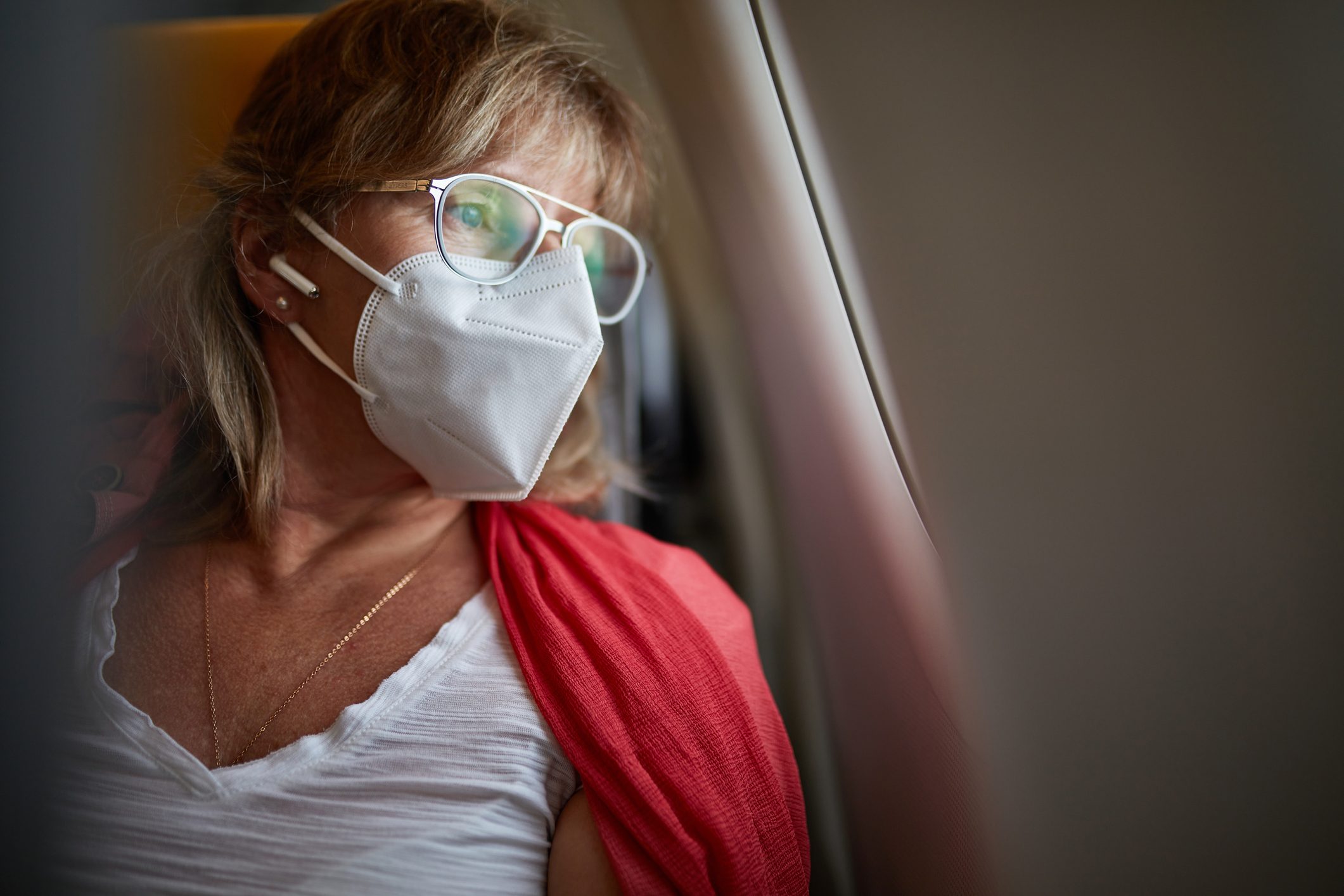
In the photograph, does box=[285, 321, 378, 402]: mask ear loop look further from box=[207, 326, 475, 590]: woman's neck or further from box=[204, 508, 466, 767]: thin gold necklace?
box=[204, 508, 466, 767]: thin gold necklace

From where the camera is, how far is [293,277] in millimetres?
1010

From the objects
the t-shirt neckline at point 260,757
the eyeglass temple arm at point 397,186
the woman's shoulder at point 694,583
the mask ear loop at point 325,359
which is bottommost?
the woman's shoulder at point 694,583

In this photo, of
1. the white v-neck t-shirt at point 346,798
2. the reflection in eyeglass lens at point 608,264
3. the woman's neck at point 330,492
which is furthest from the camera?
the reflection in eyeglass lens at point 608,264

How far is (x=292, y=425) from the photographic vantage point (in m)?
1.11

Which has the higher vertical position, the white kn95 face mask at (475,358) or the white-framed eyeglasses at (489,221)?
the white-framed eyeglasses at (489,221)

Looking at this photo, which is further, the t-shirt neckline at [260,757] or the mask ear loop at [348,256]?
the mask ear loop at [348,256]

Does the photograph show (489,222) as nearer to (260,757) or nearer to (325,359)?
(325,359)

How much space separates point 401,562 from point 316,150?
593mm

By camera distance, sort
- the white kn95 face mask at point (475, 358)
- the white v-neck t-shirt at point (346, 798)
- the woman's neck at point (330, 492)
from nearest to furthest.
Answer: the white v-neck t-shirt at point (346, 798) → the white kn95 face mask at point (475, 358) → the woman's neck at point (330, 492)

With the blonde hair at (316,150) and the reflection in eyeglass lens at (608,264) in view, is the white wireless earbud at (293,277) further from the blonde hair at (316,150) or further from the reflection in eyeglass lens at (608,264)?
the reflection in eyeglass lens at (608,264)

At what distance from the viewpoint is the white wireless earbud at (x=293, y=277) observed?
1003 mm

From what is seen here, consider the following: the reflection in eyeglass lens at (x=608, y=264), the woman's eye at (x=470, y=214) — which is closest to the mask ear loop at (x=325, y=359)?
the woman's eye at (x=470, y=214)

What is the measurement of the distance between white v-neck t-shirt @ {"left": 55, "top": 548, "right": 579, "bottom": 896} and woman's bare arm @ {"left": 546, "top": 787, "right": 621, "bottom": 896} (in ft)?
0.06

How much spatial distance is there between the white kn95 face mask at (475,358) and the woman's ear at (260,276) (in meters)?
0.06
